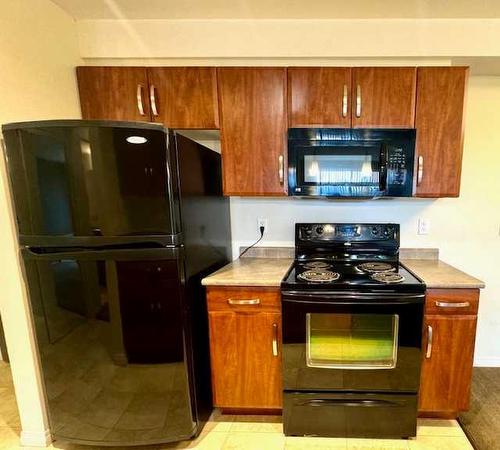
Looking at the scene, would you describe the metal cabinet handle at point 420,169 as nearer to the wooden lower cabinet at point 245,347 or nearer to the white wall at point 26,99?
the wooden lower cabinet at point 245,347

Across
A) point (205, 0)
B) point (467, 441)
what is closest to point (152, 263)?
point (205, 0)

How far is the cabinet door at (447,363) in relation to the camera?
1555 mm

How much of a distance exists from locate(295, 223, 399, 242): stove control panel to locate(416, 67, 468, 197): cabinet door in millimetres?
390

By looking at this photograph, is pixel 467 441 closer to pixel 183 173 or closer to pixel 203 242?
pixel 203 242

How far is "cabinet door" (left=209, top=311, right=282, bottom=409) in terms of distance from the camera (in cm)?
166

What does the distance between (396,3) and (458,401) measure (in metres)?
2.33

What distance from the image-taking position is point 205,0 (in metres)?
1.61

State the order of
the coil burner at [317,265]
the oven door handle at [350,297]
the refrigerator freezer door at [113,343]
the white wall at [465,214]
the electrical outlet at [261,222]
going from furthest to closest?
the electrical outlet at [261,222], the white wall at [465,214], the coil burner at [317,265], the oven door handle at [350,297], the refrigerator freezer door at [113,343]

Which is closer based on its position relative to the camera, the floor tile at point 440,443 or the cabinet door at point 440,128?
the floor tile at point 440,443

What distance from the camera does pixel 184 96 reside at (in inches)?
69.6

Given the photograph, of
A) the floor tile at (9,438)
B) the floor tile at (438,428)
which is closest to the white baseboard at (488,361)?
the floor tile at (438,428)

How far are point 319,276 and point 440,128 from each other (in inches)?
46.1

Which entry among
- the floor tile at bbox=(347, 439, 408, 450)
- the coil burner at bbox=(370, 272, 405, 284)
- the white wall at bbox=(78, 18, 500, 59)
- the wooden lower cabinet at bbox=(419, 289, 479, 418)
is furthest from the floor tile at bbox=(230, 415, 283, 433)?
the white wall at bbox=(78, 18, 500, 59)

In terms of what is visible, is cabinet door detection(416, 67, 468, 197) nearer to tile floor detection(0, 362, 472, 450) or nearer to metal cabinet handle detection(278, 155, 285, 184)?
metal cabinet handle detection(278, 155, 285, 184)
